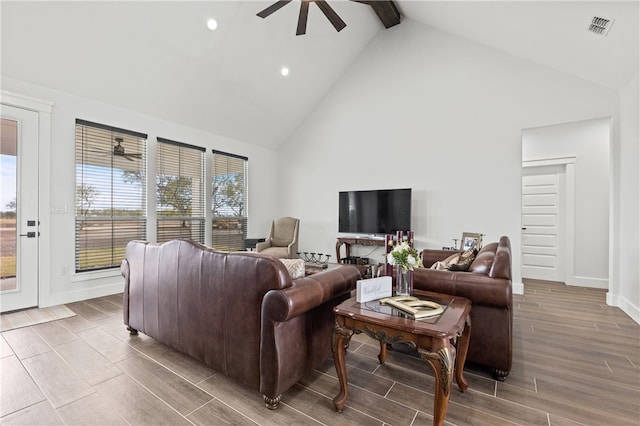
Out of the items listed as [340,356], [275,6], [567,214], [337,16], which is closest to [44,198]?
[275,6]

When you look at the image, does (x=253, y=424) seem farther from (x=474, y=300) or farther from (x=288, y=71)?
(x=288, y=71)

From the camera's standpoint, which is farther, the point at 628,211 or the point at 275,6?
the point at 628,211

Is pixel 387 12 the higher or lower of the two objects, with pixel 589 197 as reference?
higher

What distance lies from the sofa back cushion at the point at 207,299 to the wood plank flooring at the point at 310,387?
0.66 feet

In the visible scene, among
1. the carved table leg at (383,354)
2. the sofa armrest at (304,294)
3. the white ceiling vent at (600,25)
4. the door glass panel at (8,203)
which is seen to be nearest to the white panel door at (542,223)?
the white ceiling vent at (600,25)

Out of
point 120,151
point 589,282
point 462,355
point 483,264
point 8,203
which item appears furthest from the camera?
point 589,282

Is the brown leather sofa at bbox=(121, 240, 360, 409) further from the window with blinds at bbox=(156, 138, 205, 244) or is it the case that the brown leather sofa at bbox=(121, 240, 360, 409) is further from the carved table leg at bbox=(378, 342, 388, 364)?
the window with blinds at bbox=(156, 138, 205, 244)

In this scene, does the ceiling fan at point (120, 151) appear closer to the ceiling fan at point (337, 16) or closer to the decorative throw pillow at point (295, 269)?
the ceiling fan at point (337, 16)

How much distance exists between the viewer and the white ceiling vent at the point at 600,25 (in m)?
2.67

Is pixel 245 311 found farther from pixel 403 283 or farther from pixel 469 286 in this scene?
pixel 469 286

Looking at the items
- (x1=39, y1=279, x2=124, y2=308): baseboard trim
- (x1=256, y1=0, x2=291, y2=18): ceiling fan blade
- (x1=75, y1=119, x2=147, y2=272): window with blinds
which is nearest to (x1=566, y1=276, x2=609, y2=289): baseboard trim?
(x1=256, y1=0, x2=291, y2=18): ceiling fan blade

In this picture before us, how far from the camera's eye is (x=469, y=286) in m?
1.96

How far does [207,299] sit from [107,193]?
3259 millimetres

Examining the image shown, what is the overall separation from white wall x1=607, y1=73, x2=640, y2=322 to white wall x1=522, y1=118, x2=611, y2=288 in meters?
1.24
